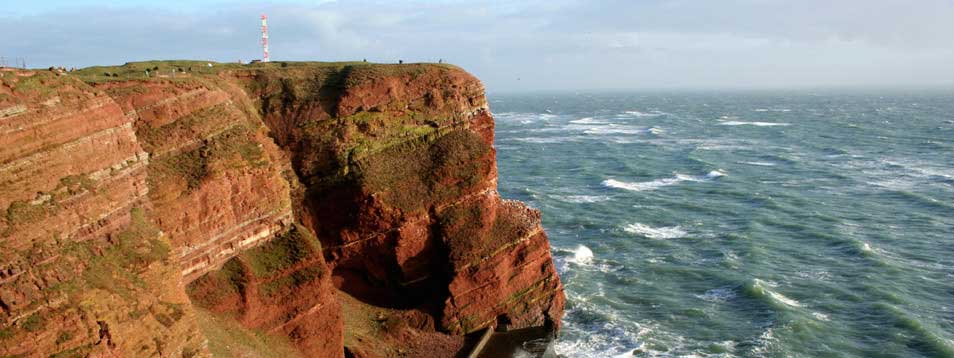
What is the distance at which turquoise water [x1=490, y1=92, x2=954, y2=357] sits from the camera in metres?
46.0

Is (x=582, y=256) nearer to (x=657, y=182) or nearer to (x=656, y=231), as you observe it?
(x=656, y=231)

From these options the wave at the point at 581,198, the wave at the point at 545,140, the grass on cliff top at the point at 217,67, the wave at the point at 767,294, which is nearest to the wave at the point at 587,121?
the wave at the point at 545,140

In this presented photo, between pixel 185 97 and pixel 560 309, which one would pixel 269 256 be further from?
pixel 560 309

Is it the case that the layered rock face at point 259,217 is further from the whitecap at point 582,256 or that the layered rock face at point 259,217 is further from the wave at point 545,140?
the wave at point 545,140

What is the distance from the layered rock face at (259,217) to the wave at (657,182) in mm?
42039

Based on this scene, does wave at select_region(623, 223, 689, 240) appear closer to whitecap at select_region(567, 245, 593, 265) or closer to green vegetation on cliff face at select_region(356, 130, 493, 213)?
whitecap at select_region(567, 245, 593, 265)

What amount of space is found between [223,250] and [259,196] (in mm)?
3420

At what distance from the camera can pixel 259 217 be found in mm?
36594

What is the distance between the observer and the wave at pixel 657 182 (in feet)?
283

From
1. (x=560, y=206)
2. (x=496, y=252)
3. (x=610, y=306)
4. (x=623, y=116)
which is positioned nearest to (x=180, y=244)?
(x=496, y=252)

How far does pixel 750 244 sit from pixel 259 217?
44617 millimetres

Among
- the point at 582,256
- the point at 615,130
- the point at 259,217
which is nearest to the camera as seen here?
the point at 259,217

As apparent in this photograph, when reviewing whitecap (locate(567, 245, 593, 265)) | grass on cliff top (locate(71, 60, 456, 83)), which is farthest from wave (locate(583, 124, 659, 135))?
grass on cliff top (locate(71, 60, 456, 83))

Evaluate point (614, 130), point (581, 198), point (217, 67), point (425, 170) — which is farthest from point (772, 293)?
point (614, 130)
